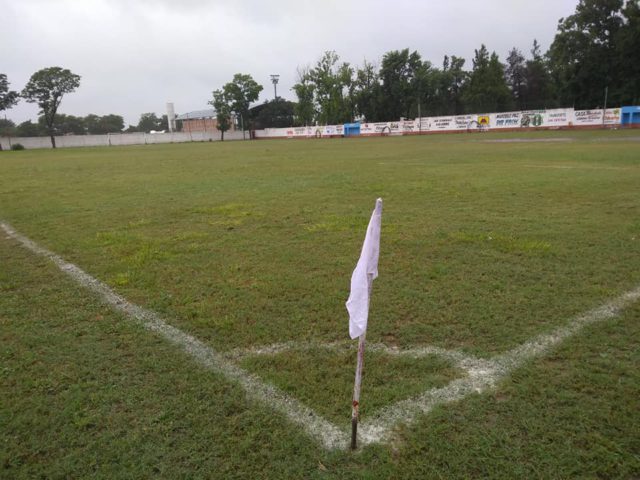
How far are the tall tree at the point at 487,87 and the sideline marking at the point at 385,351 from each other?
200 feet

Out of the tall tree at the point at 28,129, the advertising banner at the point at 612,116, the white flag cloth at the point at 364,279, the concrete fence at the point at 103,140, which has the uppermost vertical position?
the tall tree at the point at 28,129

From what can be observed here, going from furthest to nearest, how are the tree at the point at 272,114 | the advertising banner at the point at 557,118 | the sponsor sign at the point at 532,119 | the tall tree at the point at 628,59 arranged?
the tree at the point at 272,114 < the tall tree at the point at 628,59 < the sponsor sign at the point at 532,119 < the advertising banner at the point at 557,118

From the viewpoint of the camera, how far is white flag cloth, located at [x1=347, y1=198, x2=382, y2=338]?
6.71ft

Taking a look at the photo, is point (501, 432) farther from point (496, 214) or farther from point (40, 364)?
point (496, 214)

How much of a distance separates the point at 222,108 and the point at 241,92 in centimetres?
424

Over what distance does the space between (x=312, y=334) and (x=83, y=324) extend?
1875mm

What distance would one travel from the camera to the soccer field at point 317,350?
2.09 meters

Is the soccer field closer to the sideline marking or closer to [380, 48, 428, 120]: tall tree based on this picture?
the sideline marking

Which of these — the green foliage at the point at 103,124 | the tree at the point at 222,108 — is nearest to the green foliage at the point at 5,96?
the tree at the point at 222,108

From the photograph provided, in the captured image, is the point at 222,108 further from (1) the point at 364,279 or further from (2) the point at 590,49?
(1) the point at 364,279

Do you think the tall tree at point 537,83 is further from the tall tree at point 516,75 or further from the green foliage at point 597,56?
the green foliage at point 597,56

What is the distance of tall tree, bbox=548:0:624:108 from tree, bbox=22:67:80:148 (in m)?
64.9

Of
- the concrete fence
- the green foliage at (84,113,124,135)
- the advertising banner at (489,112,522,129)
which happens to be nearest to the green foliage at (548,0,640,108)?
the advertising banner at (489,112,522,129)

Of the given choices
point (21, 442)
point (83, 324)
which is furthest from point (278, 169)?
point (21, 442)
